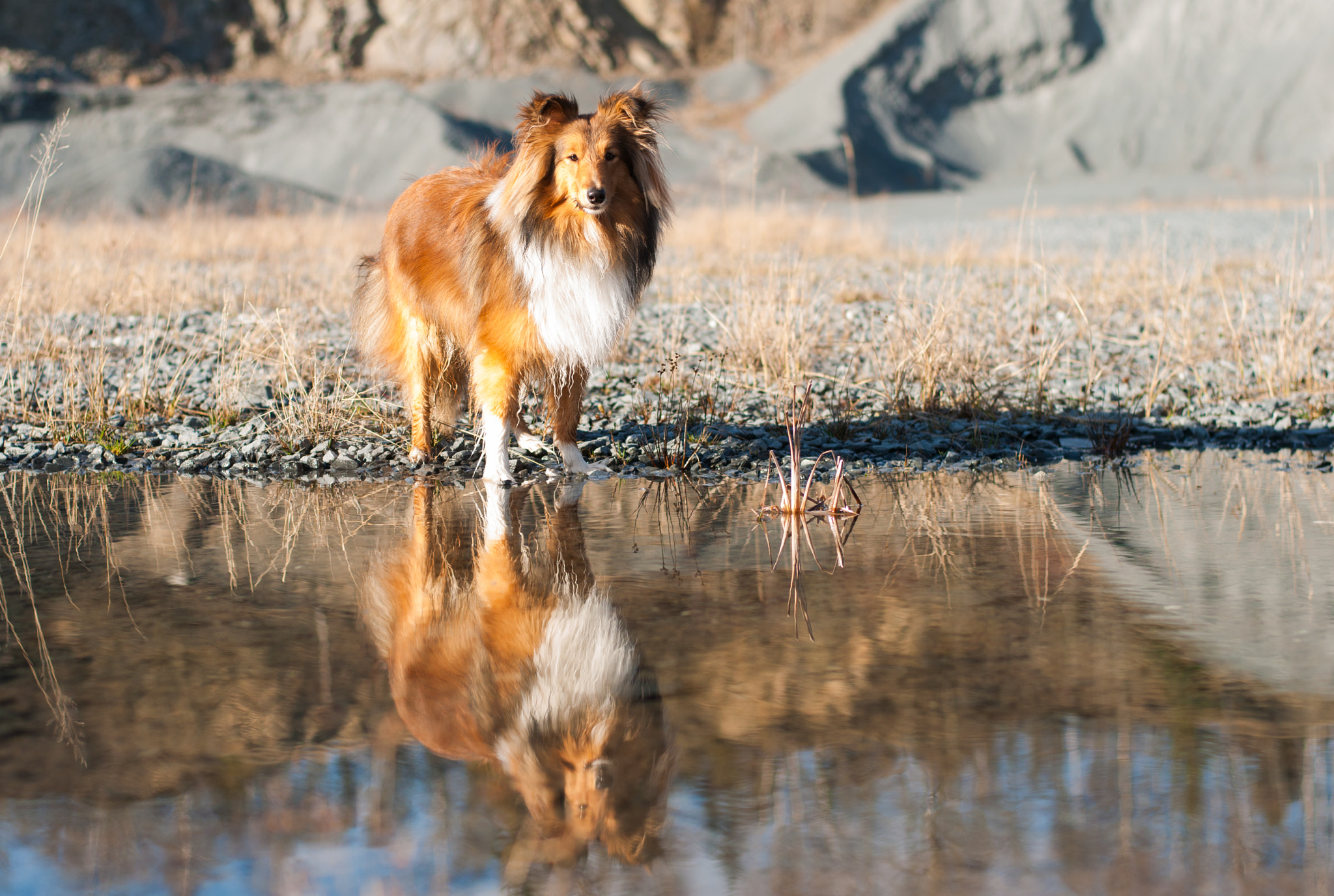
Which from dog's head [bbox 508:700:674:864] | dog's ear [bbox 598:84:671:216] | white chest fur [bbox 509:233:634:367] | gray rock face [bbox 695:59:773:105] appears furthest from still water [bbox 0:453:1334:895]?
gray rock face [bbox 695:59:773:105]

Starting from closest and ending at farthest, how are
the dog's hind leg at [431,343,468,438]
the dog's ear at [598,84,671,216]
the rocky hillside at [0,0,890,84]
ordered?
the dog's ear at [598,84,671,216], the dog's hind leg at [431,343,468,438], the rocky hillside at [0,0,890,84]

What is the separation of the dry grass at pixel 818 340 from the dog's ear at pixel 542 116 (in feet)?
5.80

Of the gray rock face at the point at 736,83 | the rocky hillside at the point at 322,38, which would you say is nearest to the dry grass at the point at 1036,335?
the gray rock face at the point at 736,83

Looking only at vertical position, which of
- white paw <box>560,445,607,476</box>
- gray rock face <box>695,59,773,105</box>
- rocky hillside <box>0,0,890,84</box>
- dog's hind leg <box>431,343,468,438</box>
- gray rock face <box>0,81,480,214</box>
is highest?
rocky hillside <box>0,0,890,84</box>

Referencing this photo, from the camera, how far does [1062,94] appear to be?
40.2 m

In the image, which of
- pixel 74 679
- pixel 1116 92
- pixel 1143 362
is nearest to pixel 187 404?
pixel 74 679

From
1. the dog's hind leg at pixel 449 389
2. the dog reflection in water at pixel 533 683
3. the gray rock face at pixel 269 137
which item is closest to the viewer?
the dog reflection in water at pixel 533 683

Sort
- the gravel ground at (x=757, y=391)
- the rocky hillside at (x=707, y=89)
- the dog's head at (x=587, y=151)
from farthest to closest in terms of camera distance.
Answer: the rocky hillside at (x=707, y=89) → the gravel ground at (x=757, y=391) → the dog's head at (x=587, y=151)

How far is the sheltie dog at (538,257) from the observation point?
16.3 feet

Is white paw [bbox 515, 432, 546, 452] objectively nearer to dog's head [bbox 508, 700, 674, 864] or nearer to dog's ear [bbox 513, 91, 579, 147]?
dog's ear [bbox 513, 91, 579, 147]

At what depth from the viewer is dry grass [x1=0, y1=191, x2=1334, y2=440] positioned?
258 inches

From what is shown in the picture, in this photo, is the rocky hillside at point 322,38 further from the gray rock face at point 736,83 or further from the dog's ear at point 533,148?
the dog's ear at point 533,148

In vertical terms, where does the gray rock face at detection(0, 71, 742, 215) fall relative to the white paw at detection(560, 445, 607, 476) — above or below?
above

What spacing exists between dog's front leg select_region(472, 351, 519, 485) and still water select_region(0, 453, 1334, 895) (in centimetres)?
77
